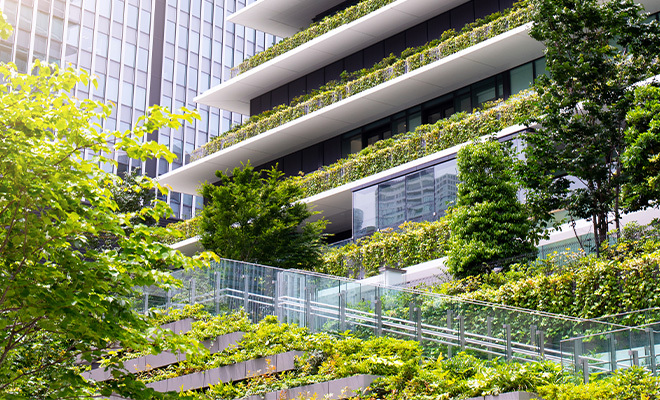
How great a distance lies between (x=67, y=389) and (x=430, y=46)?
2567cm

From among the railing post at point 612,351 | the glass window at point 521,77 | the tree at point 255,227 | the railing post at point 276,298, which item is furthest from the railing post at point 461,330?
A: the glass window at point 521,77

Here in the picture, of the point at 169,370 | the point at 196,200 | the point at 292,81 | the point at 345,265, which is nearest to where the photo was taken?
the point at 169,370

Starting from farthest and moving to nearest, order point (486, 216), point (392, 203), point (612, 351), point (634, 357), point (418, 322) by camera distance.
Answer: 1. point (392, 203)
2. point (486, 216)
3. point (418, 322)
4. point (612, 351)
5. point (634, 357)

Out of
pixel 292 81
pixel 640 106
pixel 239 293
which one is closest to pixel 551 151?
pixel 640 106

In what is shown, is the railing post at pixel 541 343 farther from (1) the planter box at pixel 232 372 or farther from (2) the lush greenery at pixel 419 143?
(2) the lush greenery at pixel 419 143

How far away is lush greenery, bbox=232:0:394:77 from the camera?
36.8m

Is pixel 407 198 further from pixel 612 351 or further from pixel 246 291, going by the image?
pixel 612 351

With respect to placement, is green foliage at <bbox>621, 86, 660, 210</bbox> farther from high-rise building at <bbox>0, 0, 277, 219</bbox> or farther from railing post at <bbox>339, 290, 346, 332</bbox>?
high-rise building at <bbox>0, 0, 277, 219</bbox>

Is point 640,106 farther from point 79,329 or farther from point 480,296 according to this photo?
point 79,329

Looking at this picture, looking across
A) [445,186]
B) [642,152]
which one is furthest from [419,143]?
[642,152]

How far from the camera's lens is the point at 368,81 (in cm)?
3544

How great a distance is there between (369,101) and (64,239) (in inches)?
994

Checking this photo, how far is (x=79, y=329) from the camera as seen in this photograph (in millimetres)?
10984

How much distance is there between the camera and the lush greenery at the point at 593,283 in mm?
17641
